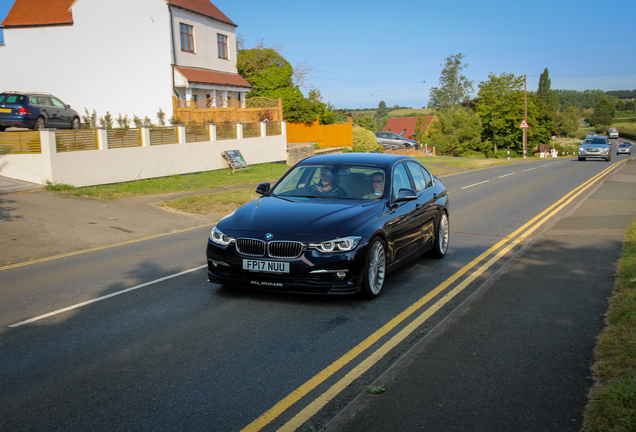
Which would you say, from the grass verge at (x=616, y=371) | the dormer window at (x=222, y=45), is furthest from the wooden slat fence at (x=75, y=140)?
the dormer window at (x=222, y=45)

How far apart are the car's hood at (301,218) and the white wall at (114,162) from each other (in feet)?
38.8

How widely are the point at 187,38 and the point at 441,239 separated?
2864cm

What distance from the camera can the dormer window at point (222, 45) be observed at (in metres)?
36.8

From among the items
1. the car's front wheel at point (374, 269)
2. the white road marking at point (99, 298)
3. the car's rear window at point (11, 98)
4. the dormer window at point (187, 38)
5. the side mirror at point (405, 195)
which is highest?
the dormer window at point (187, 38)

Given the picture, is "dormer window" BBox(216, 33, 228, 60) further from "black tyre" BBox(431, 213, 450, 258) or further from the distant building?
the distant building

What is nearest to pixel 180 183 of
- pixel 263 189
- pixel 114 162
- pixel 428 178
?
pixel 114 162

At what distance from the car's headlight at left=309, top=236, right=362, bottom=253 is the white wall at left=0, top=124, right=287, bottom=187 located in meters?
13.1

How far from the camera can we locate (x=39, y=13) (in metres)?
34.3

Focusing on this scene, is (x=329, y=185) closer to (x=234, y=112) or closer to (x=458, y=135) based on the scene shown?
(x=234, y=112)

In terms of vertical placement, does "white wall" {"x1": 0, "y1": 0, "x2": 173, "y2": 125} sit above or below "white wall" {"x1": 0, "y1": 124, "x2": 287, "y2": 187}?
above

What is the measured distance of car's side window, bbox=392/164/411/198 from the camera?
753 cm

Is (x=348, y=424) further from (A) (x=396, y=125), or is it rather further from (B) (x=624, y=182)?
(A) (x=396, y=125)

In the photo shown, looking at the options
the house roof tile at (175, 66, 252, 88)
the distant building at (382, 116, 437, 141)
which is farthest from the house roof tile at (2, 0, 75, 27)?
the distant building at (382, 116, 437, 141)

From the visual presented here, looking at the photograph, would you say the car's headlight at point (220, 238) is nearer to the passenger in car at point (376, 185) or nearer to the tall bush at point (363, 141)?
the passenger in car at point (376, 185)
